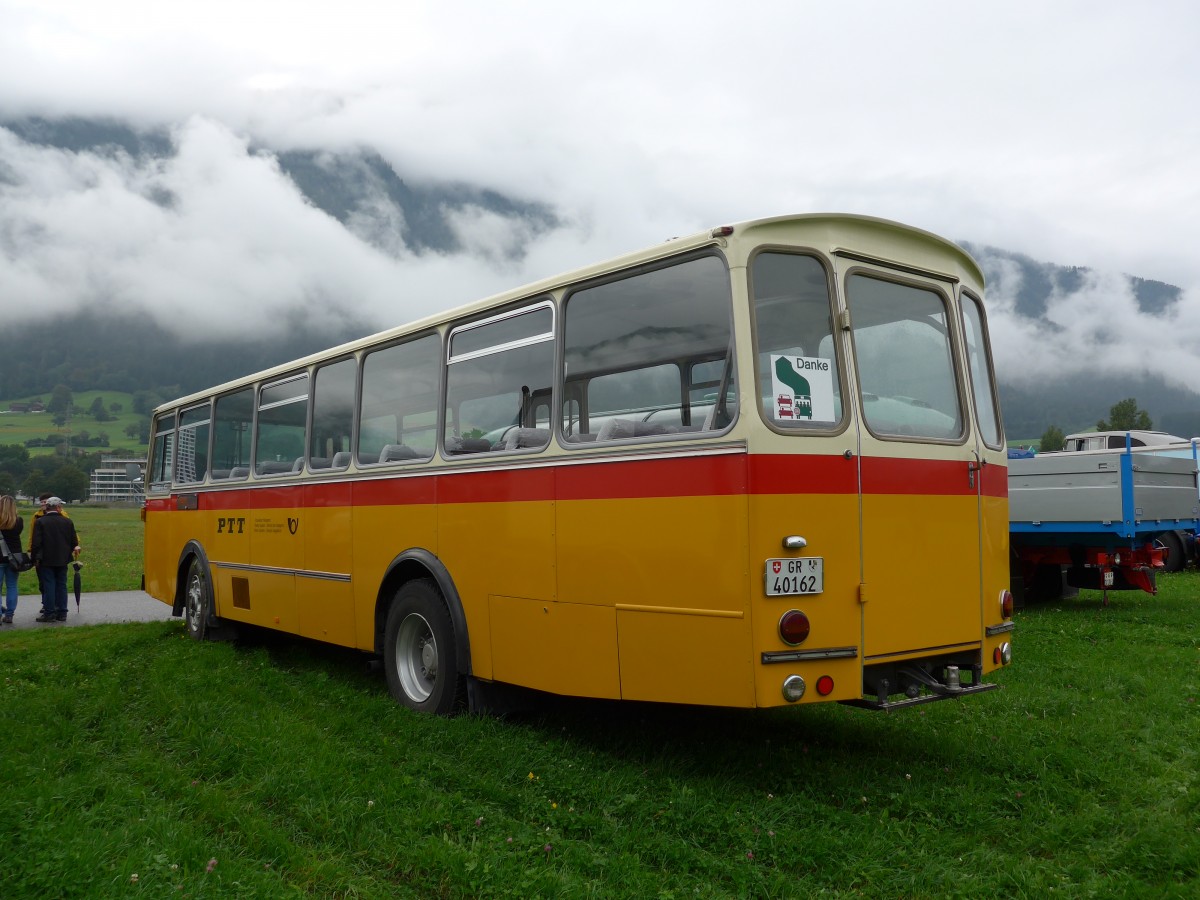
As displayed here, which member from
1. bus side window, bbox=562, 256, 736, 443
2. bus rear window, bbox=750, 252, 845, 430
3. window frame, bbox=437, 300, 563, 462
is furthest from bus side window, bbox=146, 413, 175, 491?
bus rear window, bbox=750, 252, 845, 430

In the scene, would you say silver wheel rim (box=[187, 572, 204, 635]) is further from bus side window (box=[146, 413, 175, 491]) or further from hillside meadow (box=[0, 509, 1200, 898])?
hillside meadow (box=[0, 509, 1200, 898])

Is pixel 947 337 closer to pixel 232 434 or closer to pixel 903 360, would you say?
pixel 903 360

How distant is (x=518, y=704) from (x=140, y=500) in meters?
8.59

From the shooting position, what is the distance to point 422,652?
7.23m

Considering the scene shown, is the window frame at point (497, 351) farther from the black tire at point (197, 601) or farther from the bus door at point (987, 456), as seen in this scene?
the black tire at point (197, 601)

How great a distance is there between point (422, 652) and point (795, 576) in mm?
3363

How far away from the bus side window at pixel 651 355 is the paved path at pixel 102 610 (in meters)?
8.53

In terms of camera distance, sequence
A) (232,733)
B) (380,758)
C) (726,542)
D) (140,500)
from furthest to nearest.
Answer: (140,500) → (232,733) → (380,758) → (726,542)

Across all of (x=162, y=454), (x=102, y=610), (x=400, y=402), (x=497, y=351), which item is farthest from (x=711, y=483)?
(x=102, y=610)

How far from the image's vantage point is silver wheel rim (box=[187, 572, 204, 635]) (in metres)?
10.8

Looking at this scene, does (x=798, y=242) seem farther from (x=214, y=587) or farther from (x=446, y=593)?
(x=214, y=587)

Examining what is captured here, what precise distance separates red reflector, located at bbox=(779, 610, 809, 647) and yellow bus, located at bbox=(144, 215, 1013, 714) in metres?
0.01

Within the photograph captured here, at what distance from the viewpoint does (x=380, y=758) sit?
575 cm

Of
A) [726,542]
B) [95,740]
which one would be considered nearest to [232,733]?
[95,740]
